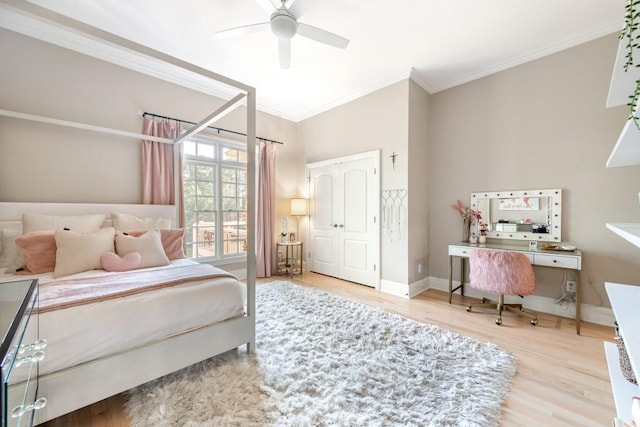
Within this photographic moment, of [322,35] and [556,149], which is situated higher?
[322,35]

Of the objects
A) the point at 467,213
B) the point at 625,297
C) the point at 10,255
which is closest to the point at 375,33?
the point at 467,213

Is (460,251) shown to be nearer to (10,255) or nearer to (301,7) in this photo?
(301,7)

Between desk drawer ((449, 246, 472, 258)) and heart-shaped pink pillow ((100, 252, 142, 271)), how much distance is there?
351 cm

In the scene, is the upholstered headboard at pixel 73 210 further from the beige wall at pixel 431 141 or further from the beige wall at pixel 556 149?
the beige wall at pixel 556 149

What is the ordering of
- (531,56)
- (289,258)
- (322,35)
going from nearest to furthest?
(322,35) < (531,56) < (289,258)

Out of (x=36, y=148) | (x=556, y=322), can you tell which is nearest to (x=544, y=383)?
(x=556, y=322)

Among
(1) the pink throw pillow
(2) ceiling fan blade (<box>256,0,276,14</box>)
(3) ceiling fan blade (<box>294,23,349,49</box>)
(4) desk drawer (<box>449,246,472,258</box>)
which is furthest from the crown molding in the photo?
(1) the pink throw pillow

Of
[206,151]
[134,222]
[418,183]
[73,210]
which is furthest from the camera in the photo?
[206,151]

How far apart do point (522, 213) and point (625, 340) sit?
2.77m

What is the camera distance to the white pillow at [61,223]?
233cm

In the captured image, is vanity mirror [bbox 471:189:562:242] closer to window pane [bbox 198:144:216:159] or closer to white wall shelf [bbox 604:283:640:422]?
white wall shelf [bbox 604:283:640:422]

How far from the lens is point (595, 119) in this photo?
8.86 ft

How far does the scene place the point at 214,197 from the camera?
13.1 feet

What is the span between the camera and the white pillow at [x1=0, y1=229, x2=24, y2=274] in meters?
2.12
